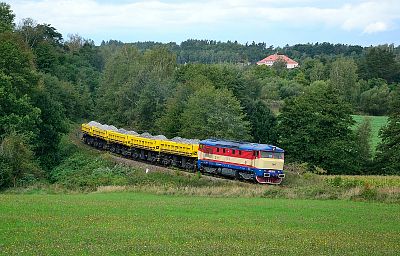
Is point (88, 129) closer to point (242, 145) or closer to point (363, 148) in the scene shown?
point (242, 145)

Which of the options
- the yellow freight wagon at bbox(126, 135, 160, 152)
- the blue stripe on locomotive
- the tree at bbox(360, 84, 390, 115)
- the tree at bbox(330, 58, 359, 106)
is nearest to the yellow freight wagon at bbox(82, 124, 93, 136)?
the yellow freight wagon at bbox(126, 135, 160, 152)

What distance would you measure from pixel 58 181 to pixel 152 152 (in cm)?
1117

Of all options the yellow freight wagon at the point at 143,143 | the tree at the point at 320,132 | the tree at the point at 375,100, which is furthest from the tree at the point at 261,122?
the tree at the point at 375,100

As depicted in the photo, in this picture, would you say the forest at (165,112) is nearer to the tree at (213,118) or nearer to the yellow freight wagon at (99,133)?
the tree at (213,118)

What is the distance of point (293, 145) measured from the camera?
61938 mm

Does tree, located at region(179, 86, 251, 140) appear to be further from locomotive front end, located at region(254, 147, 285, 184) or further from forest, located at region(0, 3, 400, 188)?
locomotive front end, located at region(254, 147, 285, 184)

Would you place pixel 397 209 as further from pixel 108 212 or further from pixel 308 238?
pixel 108 212

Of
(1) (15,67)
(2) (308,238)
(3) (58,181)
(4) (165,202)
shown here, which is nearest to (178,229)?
(2) (308,238)

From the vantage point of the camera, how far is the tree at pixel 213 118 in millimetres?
61125

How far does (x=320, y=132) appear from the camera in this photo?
202 ft

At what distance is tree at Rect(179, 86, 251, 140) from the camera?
61.1 metres

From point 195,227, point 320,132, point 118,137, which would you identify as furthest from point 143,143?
point 195,227

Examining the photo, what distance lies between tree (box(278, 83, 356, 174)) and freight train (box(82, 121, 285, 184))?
1464 centimetres

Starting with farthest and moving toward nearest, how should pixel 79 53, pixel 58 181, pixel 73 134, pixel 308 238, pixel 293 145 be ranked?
pixel 79 53, pixel 73 134, pixel 293 145, pixel 58 181, pixel 308 238
